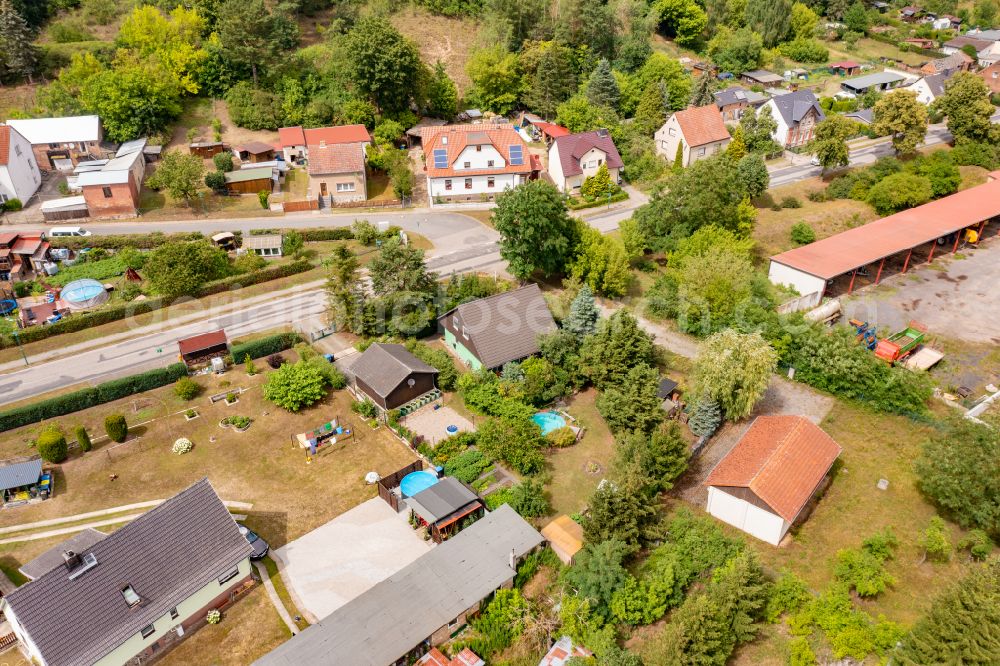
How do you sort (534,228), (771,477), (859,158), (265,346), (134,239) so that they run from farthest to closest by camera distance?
(859,158) < (134,239) < (534,228) < (265,346) < (771,477)

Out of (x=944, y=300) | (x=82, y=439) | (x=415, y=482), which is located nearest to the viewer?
(x=415, y=482)

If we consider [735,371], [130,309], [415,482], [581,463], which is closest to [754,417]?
[735,371]

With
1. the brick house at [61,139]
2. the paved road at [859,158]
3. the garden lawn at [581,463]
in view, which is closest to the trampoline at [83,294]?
the brick house at [61,139]

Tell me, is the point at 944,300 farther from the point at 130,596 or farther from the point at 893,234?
the point at 130,596

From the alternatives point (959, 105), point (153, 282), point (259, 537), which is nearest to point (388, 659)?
point (259, 537)

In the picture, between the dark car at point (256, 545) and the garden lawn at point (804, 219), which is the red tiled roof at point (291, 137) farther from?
the dark car at point (256, 545)
